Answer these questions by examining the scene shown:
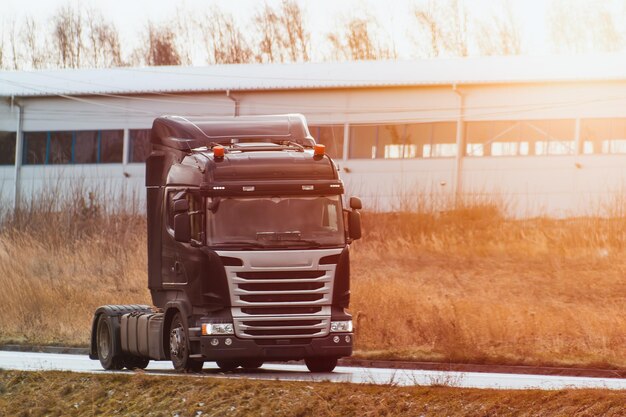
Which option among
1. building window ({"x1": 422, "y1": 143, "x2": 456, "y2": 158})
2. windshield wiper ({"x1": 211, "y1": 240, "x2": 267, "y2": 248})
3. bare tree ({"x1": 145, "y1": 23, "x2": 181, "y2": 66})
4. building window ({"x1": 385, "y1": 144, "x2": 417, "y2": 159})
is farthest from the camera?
bare tree ({"x1": 145, "y1": 23, "x2": 181, "y2": 66})

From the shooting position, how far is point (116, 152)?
211ft

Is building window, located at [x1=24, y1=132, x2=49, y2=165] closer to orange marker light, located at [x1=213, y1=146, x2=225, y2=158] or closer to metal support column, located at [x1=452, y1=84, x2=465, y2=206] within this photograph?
metal support column, located at [x1=452, y1=84, x2=465, y2=206]

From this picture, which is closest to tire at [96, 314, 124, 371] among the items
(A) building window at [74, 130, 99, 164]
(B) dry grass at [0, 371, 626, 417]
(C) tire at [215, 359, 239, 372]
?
(C) tire at [215, 359, 239, 372]

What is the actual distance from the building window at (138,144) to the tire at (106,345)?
38967 mm

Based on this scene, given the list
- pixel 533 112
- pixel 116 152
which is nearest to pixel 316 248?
pixel 533 112

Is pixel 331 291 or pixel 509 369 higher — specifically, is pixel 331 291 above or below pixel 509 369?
above

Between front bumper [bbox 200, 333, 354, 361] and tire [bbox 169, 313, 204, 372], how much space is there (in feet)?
1.83

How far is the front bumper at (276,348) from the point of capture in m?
20.2

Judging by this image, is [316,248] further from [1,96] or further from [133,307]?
[1,96]

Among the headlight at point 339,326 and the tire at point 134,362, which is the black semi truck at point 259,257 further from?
the tire at point 134,362

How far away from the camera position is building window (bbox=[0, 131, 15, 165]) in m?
66.4

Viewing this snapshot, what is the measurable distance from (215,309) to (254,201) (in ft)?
5.39

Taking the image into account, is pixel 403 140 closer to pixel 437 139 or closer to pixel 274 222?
pixel 437 139

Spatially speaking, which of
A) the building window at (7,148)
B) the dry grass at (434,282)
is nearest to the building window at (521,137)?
the dry grass at (434,282)
